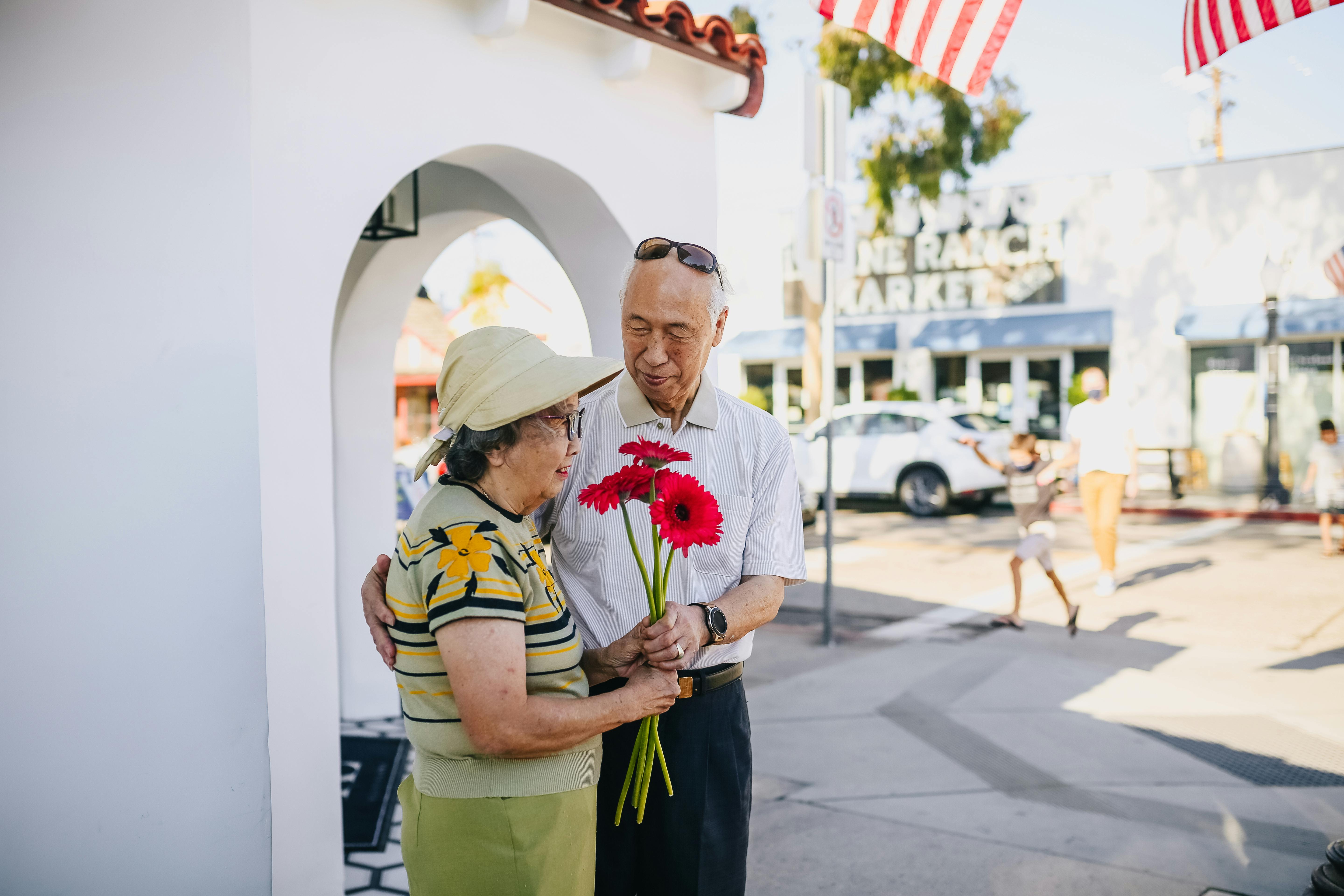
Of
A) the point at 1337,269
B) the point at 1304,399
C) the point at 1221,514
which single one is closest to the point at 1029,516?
the point at 1221,514

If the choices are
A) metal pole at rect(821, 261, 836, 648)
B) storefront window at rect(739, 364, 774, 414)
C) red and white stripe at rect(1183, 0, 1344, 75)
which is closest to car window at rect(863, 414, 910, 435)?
storefront window at rect(739, 364, 774, 414)

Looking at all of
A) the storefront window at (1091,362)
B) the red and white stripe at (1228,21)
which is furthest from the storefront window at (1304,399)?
the red and white stripe at (1228,21)

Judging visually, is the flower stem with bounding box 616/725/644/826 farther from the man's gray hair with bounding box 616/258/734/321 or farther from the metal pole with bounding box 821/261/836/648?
the metal pole with bounding box 821/261/836/648

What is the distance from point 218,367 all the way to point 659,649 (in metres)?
1.60

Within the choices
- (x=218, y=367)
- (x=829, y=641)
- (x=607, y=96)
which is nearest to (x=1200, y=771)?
(x=829, y=641)

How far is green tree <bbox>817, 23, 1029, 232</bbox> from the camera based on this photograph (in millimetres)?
17344

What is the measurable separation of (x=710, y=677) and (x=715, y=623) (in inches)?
10.2

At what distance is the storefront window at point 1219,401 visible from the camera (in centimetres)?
1766

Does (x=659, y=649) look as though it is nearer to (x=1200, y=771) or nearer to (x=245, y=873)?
(x=245, y=873)

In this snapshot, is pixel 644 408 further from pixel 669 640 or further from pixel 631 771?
pixel 631 771

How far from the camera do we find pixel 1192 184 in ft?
59.1

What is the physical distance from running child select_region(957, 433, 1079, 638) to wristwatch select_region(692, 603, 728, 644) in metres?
5.53

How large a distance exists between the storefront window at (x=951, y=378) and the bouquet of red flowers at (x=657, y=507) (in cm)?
1930

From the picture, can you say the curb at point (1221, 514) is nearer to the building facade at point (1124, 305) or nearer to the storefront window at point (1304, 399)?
the building facade at point (1124, 305)
